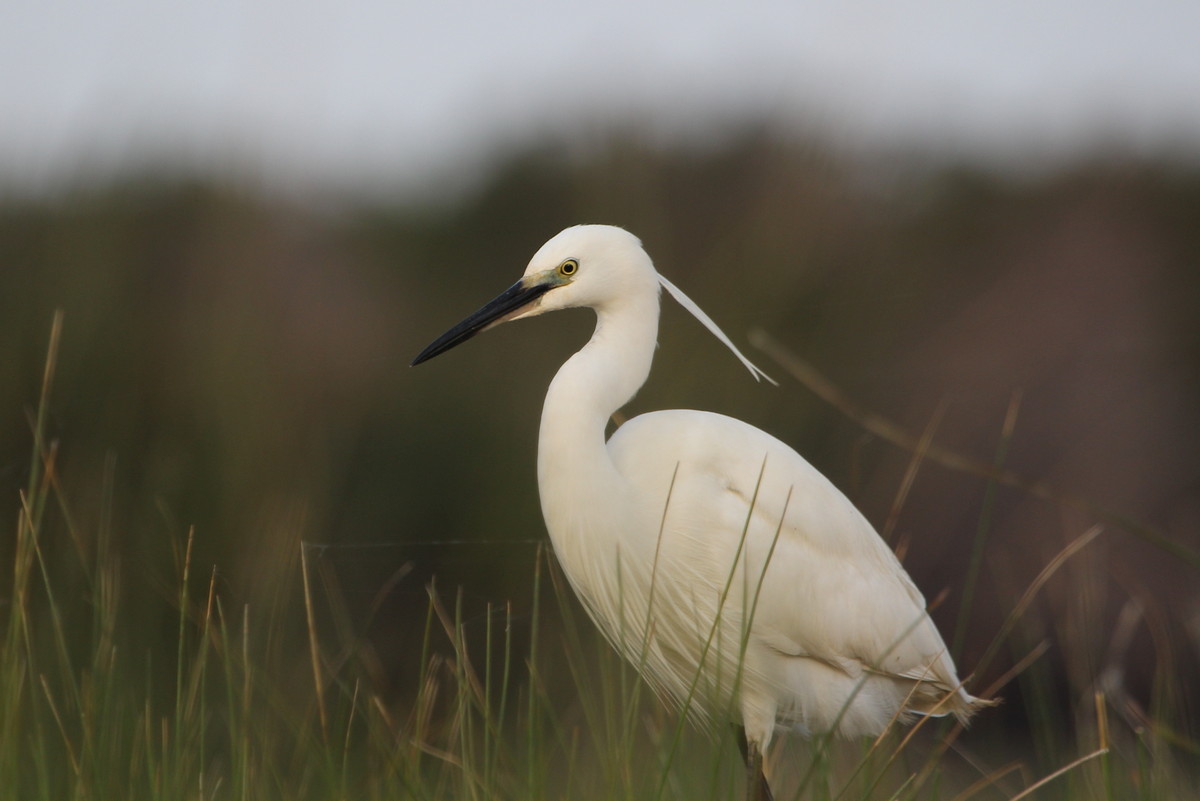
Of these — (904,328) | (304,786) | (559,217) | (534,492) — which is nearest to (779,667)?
(304,786)

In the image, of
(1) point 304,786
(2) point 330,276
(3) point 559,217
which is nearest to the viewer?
(1) point 304,786

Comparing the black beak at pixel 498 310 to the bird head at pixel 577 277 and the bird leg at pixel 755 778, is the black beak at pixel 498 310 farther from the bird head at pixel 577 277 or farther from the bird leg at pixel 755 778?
the bird leg at pixel 755 778

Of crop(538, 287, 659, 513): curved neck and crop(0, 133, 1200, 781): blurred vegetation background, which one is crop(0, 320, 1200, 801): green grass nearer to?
crop(0, 133, 1200, 781): blurred vegetation background

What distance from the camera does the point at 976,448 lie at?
6051 mm

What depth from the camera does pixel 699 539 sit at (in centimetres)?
283

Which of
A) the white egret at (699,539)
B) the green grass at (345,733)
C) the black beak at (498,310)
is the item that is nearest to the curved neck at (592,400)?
the white egret at (699,539)

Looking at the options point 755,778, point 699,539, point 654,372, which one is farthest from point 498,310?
point 654,372

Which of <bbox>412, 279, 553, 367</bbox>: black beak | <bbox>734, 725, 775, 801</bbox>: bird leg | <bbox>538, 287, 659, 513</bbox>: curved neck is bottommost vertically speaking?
<bbox>734, 725, 775, 801</bbox>: bird leg

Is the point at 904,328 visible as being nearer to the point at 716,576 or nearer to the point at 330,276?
the point at 330,276

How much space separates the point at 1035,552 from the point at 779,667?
10.7 feet

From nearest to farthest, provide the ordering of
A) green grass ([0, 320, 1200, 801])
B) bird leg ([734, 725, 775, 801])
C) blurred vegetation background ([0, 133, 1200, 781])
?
green grass ([0, 320, 1200, 801]), bird leg ([734, 725, 775, 801]), blurred vegetation background ([0, 133, 1200, 781])

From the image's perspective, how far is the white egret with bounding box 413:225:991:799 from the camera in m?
2.67

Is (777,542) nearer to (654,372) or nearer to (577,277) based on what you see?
(577,277)

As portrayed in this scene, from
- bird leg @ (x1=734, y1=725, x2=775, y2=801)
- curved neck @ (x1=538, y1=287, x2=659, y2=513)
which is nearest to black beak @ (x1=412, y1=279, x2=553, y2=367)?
curved neck @ (x1=538, y1=287, x2=659, y2=513)
